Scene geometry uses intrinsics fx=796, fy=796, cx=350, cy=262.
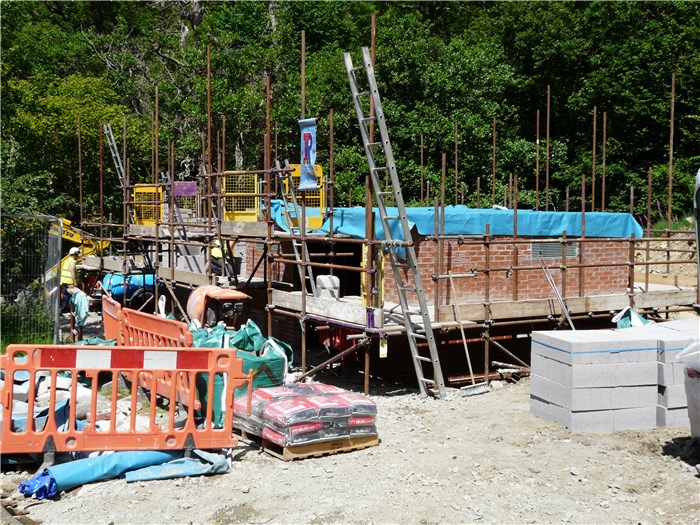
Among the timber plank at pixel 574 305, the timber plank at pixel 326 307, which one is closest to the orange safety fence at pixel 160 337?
the timber plank at pixel 326 307

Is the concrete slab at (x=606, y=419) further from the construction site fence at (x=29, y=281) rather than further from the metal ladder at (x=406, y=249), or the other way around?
the construction site fence at (x=29, y=281)

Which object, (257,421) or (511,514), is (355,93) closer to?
(257,421)

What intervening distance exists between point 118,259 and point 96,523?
1497cm

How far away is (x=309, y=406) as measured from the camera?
833cm

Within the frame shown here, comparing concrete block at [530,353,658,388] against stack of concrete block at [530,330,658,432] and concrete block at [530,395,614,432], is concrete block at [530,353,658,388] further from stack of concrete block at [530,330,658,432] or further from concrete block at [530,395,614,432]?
concrete block at [530,395,614,432]

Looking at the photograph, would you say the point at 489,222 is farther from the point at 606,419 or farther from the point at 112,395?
the point at 112,395

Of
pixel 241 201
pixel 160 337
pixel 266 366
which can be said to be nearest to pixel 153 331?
pixel 160 337

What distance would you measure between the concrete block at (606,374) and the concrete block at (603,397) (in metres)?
0.06

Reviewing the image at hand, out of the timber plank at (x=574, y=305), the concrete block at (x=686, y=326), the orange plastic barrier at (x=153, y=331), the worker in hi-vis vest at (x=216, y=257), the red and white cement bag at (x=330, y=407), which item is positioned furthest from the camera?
the worker in hi-vis vest at (x=216, y=257)

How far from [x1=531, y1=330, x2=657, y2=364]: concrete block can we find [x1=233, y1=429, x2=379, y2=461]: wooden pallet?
93.6 inches

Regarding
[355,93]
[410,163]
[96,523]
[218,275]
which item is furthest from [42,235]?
[410,163]

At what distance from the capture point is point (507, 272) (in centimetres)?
1249

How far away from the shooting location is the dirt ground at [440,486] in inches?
262

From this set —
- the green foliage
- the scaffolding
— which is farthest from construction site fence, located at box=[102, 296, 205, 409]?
the green foliage
